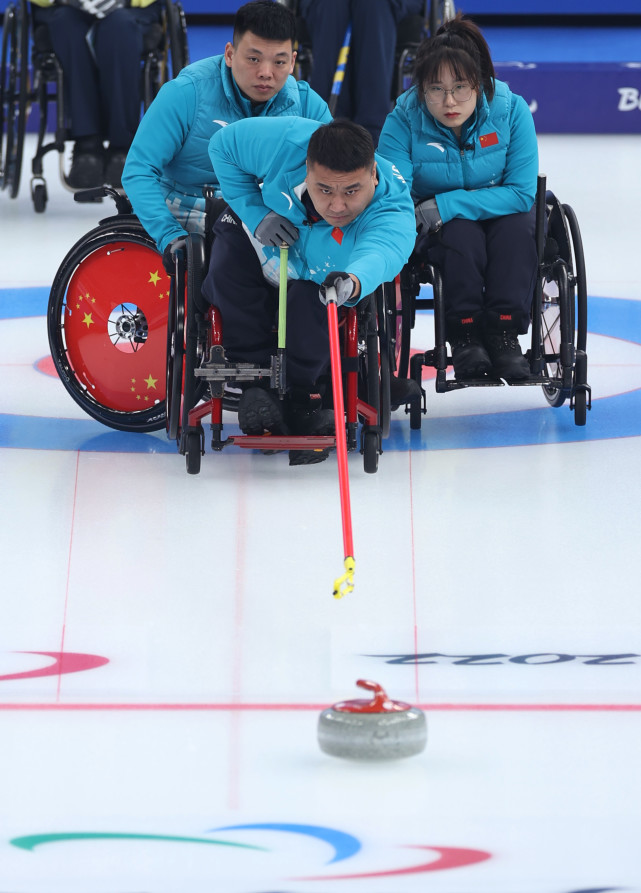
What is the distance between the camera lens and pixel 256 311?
3195mm

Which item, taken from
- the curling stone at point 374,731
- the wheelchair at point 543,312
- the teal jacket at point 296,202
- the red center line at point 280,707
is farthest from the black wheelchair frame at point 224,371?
the curling stone at point 374,731

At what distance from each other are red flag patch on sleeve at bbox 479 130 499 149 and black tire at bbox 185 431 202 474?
983 mm

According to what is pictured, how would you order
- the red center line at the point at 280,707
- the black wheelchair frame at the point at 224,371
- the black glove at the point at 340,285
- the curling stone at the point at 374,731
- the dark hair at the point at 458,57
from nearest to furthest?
the curling stone at the point at 374,731 < the red center line at the point at 280,707 < the black glove at the point at 340,285 < the black wheelchair frame at the point at 224,371 < the dark hair at the point at 458,57

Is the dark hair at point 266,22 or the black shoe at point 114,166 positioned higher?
the dark hair at point 266,22

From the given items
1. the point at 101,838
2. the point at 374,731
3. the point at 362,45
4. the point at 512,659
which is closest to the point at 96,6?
the point at 362,45

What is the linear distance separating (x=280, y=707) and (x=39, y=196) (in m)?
4.92

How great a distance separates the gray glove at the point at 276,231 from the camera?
3.08 metres

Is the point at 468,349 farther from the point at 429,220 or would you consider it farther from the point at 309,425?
the point at 309,425

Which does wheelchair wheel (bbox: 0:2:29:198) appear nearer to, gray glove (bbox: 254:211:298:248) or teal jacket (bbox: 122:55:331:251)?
teal jacket (bbox: 122:55:331:251)

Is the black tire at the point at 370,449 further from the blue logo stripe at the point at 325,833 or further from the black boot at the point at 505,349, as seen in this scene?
the blue logo stripe at the point at 325,833

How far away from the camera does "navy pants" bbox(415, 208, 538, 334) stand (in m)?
3.51

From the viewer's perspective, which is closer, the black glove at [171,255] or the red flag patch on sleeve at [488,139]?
the black glove at [171,255]

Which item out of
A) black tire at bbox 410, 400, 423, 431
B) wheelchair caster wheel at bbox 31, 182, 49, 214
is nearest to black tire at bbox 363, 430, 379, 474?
black tire at bbox 410, 400, 423, 431

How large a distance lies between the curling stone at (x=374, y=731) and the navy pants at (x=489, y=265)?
1706 millimetres
